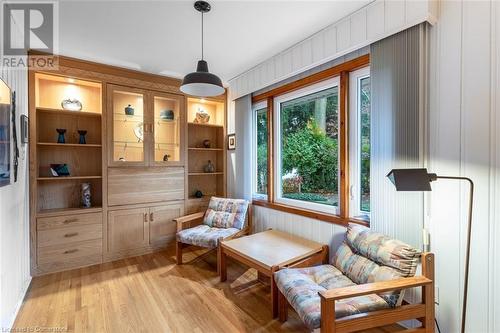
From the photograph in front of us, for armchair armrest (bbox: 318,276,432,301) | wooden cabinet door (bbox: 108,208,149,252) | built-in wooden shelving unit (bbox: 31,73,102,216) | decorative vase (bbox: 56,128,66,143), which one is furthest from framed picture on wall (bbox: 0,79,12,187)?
armchair armrest (bbox: 318,276,432,301)

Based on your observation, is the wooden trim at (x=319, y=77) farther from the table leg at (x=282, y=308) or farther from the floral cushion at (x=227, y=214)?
the table leg at (x=282, y=308)

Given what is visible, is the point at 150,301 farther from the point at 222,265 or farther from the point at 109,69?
the point at 109,69

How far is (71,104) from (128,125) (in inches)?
27.1

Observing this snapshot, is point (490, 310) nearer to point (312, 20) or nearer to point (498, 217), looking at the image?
point (498, 217)

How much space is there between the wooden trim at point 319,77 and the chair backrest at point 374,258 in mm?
1463

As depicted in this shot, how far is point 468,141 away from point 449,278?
0.96 meters

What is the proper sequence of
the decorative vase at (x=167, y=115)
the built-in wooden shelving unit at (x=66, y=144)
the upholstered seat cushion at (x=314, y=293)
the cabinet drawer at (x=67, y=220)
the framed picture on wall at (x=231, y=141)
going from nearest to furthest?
1. the upholstered seat cushion at (x=314, y=293)
2. the cabinet drawer at (x=67, y=220)
3. the built-in wooden shelving unit at (x=66, y=144)
4. the decorative vase at (x=167, y=115)
5. the framed picture on wall at (x=231, y=141)

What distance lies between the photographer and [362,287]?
1536mm

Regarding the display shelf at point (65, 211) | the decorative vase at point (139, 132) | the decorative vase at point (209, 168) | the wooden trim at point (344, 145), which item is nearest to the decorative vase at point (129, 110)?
the decorative vase at point (139, 132)

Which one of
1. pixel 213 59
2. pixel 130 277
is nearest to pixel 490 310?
pixel 130 277

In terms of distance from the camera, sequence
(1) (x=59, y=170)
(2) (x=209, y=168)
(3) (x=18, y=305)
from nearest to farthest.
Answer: (3) (x=18, y=305) < (1) (x=59, y=170) < (2) (x=209, y=168)

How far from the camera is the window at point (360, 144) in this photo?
2371 millimetres

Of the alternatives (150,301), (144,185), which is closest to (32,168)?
(144,185)

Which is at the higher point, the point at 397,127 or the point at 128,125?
the point at 128,125
